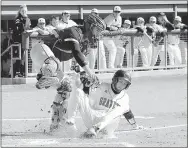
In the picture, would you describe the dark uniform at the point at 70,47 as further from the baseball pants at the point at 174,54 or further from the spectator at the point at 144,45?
the baseball pants at the point at 174,54

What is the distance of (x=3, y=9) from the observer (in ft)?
54.4

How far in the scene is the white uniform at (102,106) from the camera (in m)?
7.63

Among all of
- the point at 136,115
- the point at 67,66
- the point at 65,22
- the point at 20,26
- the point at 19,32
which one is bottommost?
the point at 136,115

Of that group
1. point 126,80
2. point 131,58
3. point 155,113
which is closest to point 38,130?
point 126,80

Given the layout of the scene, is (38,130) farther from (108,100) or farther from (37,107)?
(37,107)

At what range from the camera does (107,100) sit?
25.4 feet

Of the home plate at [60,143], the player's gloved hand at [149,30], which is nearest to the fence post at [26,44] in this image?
the player's gloved hand at [149,30]

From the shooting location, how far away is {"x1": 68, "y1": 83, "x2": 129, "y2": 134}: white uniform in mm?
7633

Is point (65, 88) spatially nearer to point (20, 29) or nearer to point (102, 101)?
point (102, 101)

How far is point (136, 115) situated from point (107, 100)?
2619 mm

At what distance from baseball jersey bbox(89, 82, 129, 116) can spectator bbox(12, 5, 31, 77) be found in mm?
5967

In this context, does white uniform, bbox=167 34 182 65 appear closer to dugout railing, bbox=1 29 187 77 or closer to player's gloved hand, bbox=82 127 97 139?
dugout railing, bbox=1 29 187 77

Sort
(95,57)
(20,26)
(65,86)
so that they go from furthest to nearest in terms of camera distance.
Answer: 1. (95,57)
2. (20,26)
3. (65,86)

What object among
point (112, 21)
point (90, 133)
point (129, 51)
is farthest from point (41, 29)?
point (90, 133)
